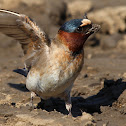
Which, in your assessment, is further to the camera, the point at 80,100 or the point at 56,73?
the point at 80,100

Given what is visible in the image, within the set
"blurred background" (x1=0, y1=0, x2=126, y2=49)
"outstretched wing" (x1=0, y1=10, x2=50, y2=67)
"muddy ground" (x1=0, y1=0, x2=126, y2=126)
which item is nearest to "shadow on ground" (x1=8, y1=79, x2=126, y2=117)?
"muddy ground" (x1=0, y1=0, x2=126, y2=126)

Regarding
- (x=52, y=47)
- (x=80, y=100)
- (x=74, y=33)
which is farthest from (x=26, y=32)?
(x=80, y=100)

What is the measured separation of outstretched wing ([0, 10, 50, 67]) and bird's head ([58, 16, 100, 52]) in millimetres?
292

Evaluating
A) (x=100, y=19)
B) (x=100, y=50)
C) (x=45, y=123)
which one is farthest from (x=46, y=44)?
(x=100, y=19)

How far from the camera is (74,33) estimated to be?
5.04 m

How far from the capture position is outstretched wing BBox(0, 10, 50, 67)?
4992 millimetres

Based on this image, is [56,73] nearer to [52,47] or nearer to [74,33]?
[52,47]

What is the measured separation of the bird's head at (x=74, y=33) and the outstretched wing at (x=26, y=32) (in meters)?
0.29

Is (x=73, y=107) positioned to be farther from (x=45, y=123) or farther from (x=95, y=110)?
(x=45, y=123)

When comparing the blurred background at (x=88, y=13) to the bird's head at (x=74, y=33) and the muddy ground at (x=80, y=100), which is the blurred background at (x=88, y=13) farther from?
the bird's head at (x=74, y=33)

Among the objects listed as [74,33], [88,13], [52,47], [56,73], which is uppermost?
[88,13]

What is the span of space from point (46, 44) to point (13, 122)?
54.0 inches

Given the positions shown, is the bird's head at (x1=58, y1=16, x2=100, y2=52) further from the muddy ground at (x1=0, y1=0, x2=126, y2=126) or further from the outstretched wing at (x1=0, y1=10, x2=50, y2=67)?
the muddy ground at (x1=0, y1=0, x2=126, y2=126)

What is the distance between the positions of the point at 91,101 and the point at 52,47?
1.81 meters
